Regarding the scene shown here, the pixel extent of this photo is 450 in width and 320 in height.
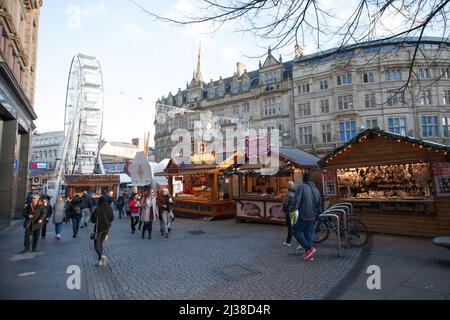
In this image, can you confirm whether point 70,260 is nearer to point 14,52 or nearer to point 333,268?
point 333,268

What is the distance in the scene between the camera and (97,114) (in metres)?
32.6

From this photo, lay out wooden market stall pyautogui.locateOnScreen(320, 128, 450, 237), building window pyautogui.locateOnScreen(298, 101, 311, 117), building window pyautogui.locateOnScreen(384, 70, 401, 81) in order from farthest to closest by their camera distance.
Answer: building window pyautogui.locateOnScreen(298, 101, 311, 117), building window pyautogui.locateOnScreen(384, 70, 401, 81), wooden market stall pyautogui.locateOnScreen(320, 128, 450, 237)

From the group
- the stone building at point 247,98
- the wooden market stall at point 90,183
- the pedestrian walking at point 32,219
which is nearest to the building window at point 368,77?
the stone building at point 247,98

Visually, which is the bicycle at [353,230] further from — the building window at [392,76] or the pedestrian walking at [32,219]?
the building window at [392,76]

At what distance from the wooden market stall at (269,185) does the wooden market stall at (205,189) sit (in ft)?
2.96

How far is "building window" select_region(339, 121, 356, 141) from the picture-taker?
103 feet

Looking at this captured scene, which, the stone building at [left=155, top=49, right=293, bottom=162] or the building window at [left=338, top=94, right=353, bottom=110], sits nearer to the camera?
the building window at [left=338, top=94, right=353, bottom=110]

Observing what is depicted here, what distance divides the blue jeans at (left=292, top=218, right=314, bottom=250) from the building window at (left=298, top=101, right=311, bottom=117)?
2929 cm

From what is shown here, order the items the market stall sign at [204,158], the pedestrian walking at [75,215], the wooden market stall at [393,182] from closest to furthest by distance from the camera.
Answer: the wooden market stall at [393,182]
the pedestrian walking at [75,215]
the market stall sign at [204,158]

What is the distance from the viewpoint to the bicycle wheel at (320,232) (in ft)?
28.6

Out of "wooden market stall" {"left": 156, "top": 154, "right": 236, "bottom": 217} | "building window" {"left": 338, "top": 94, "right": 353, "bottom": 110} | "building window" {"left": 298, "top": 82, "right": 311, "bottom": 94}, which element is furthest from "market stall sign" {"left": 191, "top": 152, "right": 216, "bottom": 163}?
"building window" {"left": 298, "top": 82, "right": 311, "bottom": 94}

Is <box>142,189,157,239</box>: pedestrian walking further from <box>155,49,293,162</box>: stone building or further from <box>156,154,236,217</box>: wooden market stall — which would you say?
<box>155,49,293,162</box>: stone building

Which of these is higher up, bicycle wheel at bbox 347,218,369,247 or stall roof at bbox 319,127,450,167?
stall roof at bbox 319,127,450,167

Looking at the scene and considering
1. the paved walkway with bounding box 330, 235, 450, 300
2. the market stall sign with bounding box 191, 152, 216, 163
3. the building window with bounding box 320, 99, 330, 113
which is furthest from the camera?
the building window with bounding box 320, 99, 330, 113
